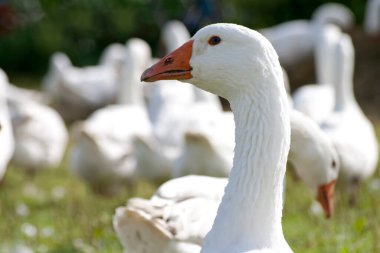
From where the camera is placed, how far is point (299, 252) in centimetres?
659

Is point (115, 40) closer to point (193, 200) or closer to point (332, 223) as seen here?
point (332, 223)

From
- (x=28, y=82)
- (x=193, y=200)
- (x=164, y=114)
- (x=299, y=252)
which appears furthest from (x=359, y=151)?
(x=28, y=82)

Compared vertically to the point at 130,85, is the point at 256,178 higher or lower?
higher

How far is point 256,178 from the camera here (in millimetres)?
3729

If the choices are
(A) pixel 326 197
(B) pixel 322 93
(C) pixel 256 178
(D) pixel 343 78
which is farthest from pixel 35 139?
(C) pixel 256 178

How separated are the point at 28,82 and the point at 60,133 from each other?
518 inches

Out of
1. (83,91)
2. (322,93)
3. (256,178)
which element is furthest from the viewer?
(83,91)

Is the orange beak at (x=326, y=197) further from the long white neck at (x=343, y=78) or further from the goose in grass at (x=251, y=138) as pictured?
the long white neck at (x=343, y=78)

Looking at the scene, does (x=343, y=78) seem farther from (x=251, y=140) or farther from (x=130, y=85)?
(x=251, y=140)

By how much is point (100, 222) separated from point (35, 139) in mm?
3775

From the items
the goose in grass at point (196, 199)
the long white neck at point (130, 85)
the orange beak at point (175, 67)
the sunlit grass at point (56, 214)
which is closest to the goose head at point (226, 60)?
the orange beak at point (175, 67)

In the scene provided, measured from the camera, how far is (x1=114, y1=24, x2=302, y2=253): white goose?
12.1 feet

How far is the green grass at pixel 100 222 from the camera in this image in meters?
6.78

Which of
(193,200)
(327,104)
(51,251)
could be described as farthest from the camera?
(327,104)
